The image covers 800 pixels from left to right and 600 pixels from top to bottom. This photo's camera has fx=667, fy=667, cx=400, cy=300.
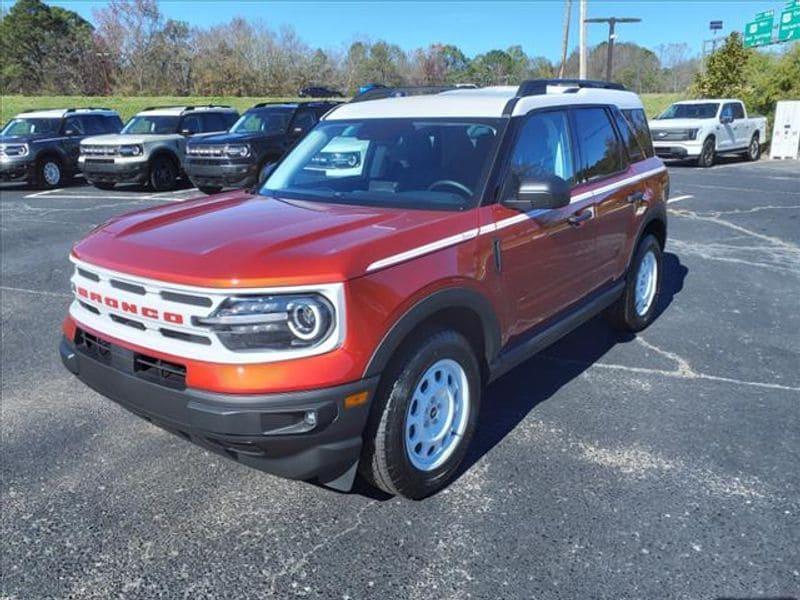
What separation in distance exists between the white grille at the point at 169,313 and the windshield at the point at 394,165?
1.13 meters

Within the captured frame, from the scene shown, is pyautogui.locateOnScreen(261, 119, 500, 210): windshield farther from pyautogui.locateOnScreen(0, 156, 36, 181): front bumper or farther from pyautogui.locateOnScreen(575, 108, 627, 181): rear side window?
pyautogui.locateOnScreen(0, 156, 36, 181): front bumper

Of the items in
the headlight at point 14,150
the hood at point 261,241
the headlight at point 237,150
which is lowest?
the hood at point 261,241

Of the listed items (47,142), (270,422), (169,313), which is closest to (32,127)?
(47,142)

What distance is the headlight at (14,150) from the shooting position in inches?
618

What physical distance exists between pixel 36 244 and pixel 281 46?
49135 millimetres

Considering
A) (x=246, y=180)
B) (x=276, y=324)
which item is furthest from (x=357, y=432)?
(x=246, y=180)

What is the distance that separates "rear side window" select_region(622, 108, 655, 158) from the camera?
17.5 ft

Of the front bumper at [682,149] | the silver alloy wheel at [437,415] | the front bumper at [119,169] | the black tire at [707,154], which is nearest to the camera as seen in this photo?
the silver alloy wheel at [437,415]

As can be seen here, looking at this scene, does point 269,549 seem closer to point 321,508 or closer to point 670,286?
point 321,508

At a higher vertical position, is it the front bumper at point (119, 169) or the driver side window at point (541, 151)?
the driver side window at point (541, 151)

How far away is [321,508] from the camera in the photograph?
319 cm

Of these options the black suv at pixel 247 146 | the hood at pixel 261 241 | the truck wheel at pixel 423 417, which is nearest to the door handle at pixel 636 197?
the hood at pixel 261 241

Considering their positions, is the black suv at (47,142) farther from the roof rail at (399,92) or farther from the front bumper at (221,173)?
the roof rail at (399,92)

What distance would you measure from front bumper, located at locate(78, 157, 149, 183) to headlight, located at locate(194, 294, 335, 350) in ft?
44.4
